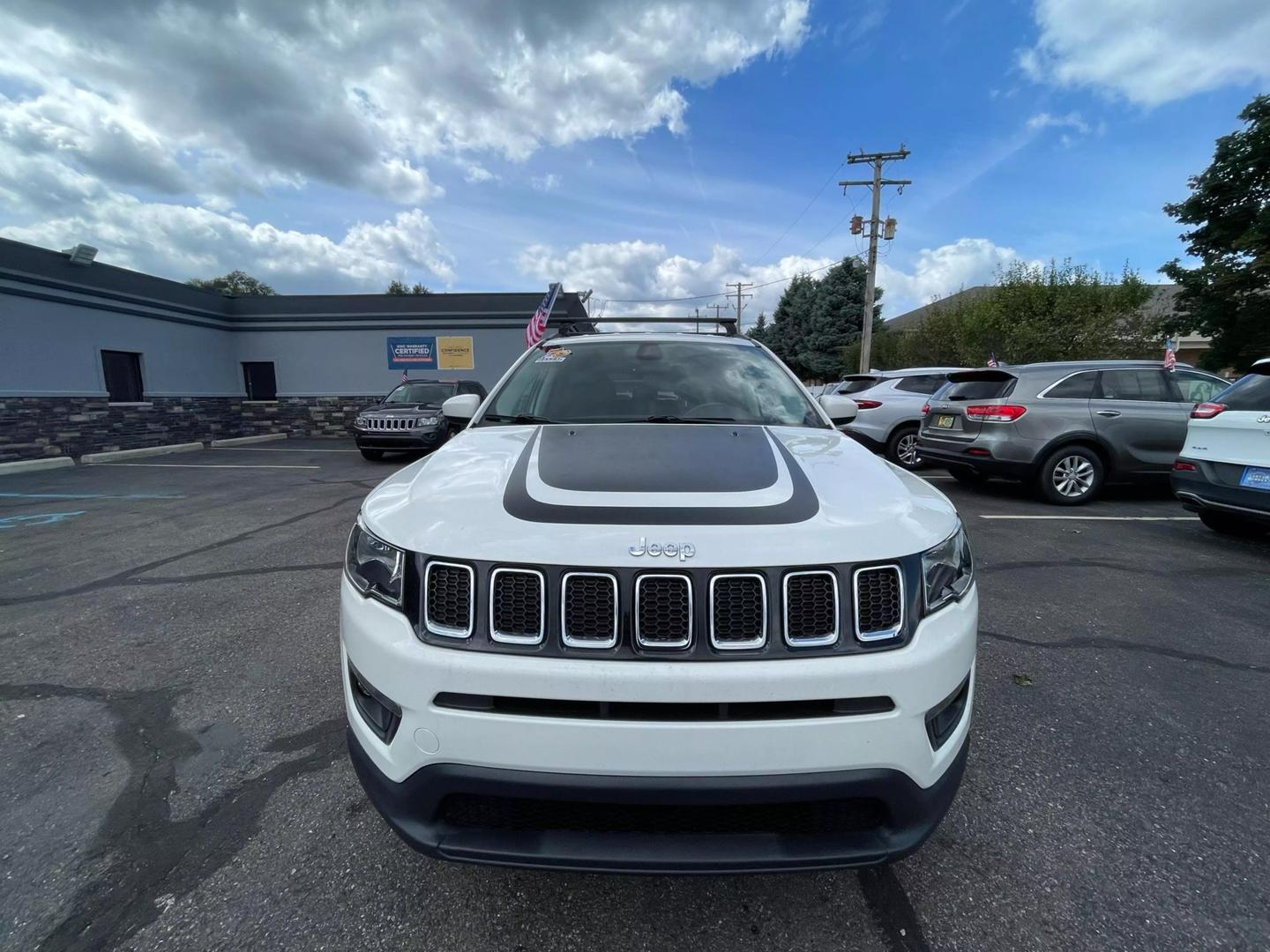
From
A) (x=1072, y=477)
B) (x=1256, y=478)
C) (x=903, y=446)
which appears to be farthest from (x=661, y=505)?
(x=903, y=446)

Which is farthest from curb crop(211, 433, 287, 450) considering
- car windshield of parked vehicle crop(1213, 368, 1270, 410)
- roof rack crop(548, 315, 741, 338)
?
car windshield of parked vehicle crop(1213, 368, 1270, 410)

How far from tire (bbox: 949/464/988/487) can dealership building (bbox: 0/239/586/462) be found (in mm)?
12295

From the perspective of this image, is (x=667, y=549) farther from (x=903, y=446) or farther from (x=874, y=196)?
(x=874, y=196)

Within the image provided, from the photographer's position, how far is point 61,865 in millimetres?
1812

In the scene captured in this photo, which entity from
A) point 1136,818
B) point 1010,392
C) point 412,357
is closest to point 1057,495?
point 1010,392

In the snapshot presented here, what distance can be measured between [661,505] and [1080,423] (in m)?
7.40

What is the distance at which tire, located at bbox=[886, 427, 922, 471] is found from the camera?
9516 millimetres

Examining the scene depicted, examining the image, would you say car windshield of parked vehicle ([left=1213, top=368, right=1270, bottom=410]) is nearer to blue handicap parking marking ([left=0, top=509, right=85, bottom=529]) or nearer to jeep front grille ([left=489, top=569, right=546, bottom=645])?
jeep front grille ([left=489, top=569, right=546, bottom=645])

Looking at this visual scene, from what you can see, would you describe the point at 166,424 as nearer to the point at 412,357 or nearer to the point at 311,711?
the point at 412,357

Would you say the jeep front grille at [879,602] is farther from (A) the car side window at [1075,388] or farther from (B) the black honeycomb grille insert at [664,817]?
(A) the car side window at [1075,388]

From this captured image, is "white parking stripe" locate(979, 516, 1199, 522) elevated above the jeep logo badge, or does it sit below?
below

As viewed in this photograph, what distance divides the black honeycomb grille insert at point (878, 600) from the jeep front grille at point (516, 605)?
0.80 meters

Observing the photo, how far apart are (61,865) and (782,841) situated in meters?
2.24

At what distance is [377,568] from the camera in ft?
5.36
